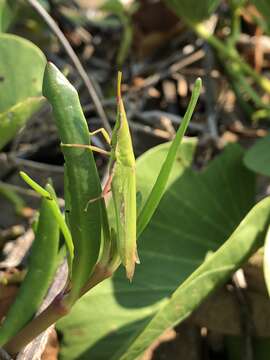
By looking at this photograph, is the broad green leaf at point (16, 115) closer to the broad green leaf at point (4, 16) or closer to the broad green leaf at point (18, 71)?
the broad green leaf at point (18, 71)

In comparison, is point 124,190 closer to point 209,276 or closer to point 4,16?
point 209,276

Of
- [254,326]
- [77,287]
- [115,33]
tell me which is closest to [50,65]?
[77,287]

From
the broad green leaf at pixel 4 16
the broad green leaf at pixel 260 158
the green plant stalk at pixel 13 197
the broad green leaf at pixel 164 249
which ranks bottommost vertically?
the green plant stalk at pixel 13 197

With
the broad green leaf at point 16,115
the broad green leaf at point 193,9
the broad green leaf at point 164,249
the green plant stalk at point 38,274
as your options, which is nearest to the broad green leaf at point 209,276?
the broad green leaf at point 164,249

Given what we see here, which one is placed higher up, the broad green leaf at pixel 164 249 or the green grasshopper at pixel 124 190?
the green grasshopper at pixel 124 190

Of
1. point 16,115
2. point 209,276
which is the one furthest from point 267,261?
point 16,115

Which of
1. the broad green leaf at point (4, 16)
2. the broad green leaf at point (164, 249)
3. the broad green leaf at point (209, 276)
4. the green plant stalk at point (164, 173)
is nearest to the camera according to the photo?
the green plant stalk at point (164, 173)

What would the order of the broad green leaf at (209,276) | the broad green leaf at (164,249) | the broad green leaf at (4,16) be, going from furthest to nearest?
the broad green leaf at (4,16)
the broad green leaf at (164,249)
the broad green leaf at (209,276)
